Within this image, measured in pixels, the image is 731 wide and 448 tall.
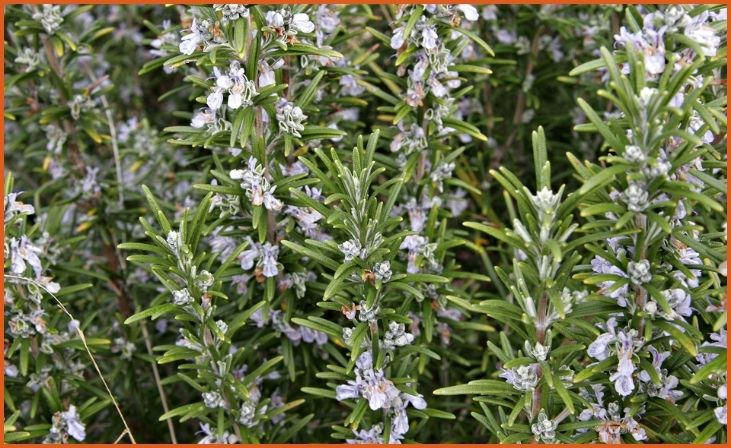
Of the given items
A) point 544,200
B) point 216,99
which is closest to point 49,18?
point 216,99

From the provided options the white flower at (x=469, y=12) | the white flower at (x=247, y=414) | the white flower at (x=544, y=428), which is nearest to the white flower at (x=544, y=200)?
the white flower at (x=544, y=428)

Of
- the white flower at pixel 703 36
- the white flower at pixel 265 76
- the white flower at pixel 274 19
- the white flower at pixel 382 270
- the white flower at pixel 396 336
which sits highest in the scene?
the white flower at pixel 703 36

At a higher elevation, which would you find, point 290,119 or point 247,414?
point 290,119

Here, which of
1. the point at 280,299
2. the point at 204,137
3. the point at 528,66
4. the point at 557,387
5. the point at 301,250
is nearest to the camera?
the point at 557,387

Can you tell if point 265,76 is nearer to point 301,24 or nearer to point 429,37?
point 301,24

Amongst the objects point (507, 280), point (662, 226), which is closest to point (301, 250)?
point (507, 280)

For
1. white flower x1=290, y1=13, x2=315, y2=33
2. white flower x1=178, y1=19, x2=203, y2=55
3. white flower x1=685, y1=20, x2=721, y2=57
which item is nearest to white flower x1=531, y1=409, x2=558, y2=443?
white flower x1=685, y1=20, x2=721, y2=57

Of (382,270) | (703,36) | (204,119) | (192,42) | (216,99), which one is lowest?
(382,270)

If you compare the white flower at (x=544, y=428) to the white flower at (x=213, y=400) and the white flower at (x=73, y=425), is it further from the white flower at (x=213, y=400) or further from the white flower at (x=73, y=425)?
the white flower at (x=73, y=425)

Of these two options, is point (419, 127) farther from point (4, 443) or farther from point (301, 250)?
point (4, 443)

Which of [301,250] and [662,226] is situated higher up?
[662,226]

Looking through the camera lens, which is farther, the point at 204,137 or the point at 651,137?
the point at 204,137
